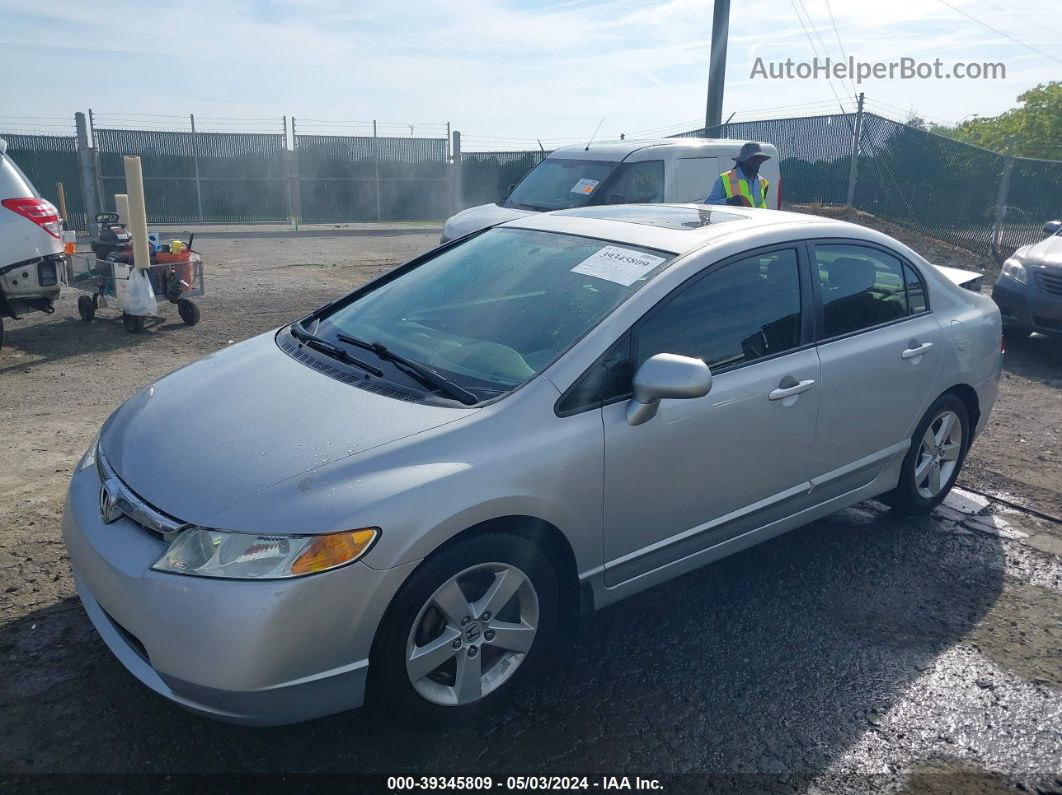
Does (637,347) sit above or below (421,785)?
above

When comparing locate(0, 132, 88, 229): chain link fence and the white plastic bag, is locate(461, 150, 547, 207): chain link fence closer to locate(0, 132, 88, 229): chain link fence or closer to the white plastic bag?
locate(0, 132, 88, 229): chain link fence

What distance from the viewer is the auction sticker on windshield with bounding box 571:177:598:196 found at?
9.62m

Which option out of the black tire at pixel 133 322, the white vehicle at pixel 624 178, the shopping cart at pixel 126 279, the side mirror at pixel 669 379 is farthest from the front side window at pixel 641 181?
the side mirror at pixel 669 379

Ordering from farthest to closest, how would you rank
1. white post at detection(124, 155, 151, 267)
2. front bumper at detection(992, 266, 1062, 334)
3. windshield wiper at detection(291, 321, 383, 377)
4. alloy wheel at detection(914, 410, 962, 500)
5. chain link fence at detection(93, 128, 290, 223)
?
chain link fence at detection(93, 128, 290, 223) < front bumper at detection(992, 266, 1062, 334) < white post at detection(124, 155, 151, 267) < alloy wheel at detection(914, 410, 962, 500) < windshield wiper at detection(291, 321, 383, 377)

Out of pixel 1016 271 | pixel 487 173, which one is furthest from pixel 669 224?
pixel 487 173

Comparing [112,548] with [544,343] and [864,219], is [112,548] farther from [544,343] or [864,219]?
[864,219]

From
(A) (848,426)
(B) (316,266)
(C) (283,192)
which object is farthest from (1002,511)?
(C) (283,192)

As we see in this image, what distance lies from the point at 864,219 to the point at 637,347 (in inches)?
597

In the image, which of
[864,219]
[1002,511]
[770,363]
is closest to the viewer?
[770,363]

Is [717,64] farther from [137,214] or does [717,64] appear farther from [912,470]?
[912,470]

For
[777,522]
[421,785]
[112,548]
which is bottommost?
[421,785]

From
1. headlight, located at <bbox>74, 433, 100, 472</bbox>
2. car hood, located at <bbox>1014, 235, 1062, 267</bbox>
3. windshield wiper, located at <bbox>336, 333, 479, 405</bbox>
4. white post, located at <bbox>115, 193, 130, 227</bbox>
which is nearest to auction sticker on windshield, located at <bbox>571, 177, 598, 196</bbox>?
car hood, located at <bbox>1014, 235, 1062, 267</bbox>

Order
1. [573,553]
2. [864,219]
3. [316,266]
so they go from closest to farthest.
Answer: [573,553]
[316,266]
[864,219]

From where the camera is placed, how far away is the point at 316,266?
1392 cm
